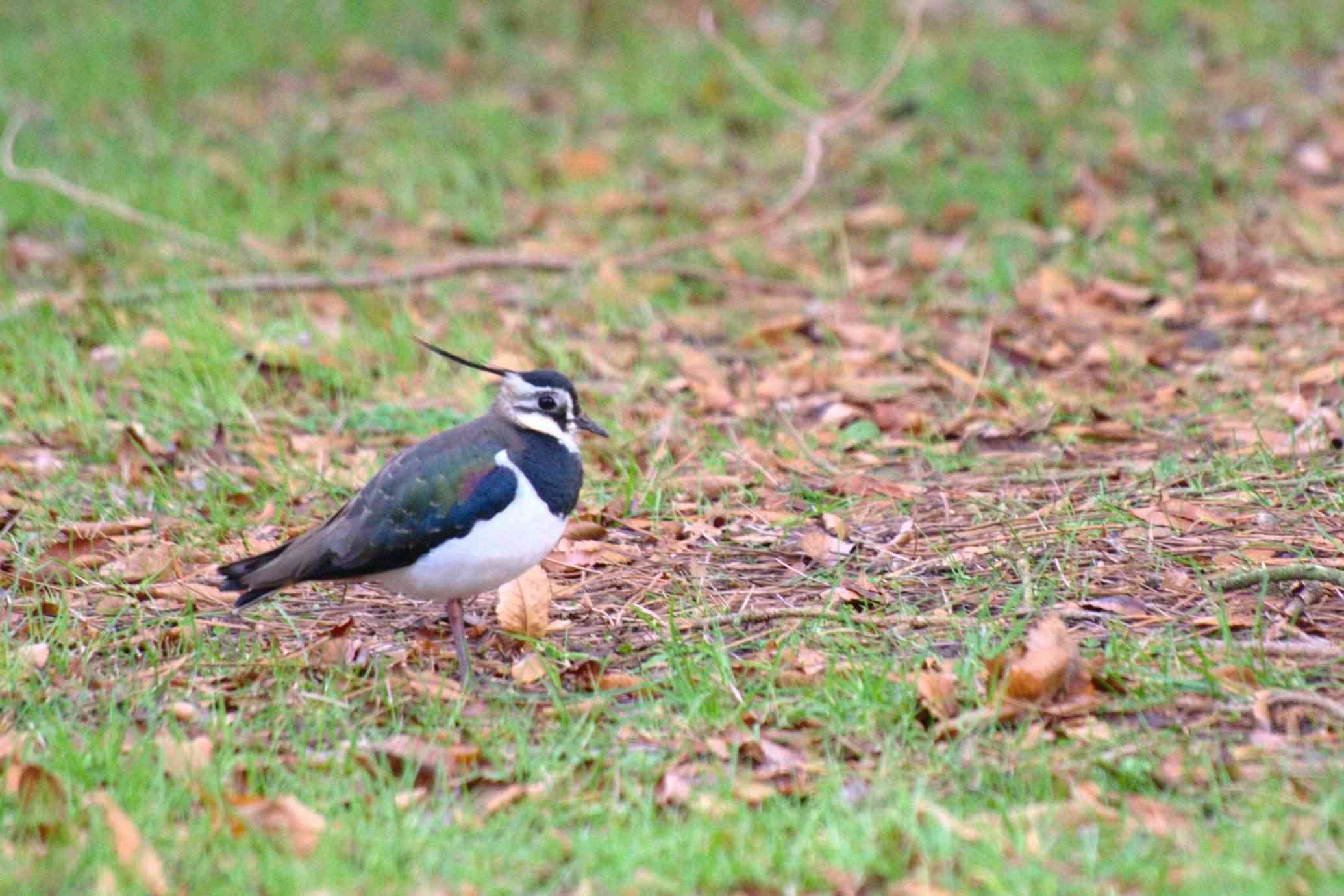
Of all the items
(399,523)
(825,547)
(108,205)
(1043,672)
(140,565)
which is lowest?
(140,565)

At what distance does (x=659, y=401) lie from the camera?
662 cm

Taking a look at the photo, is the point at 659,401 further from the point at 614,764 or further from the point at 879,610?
the point at 614,764

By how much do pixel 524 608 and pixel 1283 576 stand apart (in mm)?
2031

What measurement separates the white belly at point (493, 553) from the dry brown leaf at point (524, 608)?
5.2 inches

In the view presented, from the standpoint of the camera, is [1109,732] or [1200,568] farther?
[1200,568]

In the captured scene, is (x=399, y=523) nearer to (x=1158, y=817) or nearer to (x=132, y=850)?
(x=132, y=850)

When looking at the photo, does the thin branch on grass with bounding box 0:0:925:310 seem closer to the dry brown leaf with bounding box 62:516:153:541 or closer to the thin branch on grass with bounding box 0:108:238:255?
the thin branch on grass with bounding box 0:108:238:255

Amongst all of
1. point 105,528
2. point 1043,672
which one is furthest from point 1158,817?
point 105,528

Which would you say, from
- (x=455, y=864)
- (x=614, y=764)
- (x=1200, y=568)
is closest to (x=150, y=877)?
(x=455, y=864)

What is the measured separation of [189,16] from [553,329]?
17.7 ft

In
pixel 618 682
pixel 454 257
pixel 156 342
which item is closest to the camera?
pixel 618 682

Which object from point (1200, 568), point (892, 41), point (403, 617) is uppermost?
point (892, 41)

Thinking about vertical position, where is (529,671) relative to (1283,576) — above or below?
below

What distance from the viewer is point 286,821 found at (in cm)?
353
